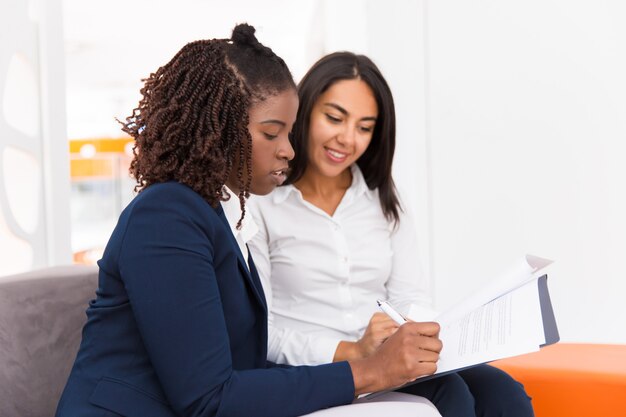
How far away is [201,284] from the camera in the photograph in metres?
0.87

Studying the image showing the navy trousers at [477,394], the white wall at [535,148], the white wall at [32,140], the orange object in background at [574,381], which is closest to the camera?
the navy trousers at [477,394]

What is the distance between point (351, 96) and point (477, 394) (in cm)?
71

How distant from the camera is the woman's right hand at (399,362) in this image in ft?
3.18

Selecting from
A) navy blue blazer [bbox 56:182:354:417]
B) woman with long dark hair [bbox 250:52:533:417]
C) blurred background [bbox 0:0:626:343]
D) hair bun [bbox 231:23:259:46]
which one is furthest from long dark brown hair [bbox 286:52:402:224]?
blurred background [bbox 0:0:626:343]

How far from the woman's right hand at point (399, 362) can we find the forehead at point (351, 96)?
0.68 m

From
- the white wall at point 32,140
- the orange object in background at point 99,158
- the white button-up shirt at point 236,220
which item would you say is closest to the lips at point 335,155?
the white button-up shirt at point 236,220

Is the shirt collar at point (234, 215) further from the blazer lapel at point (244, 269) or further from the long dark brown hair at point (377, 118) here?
the long dark brown hair at point (377, 118)

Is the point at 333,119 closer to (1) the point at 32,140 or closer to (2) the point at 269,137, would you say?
(2) the point at 269,137

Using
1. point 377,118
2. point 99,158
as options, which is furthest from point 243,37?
point 99,158

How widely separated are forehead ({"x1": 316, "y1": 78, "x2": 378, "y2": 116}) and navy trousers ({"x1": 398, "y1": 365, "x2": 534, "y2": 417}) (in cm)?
63

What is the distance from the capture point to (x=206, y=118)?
3.16 feet

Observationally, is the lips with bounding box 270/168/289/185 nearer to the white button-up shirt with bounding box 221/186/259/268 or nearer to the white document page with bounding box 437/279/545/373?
the white button-up shirt with bounding box 221/186/259/268

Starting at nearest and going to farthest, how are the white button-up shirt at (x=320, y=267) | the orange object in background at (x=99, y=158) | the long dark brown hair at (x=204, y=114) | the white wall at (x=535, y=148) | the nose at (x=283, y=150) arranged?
the long dark brown hair at (x=204, y=114) → the nose at (x=283, y=150) → the white button-up shirt at (x=320, y=267) → the white wall at (x=535, y=148) → the orange object in background at (x=99, y=158)

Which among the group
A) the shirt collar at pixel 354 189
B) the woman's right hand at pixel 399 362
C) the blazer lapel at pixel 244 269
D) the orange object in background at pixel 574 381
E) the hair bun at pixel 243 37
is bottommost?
the orange object in background at pixel 574 381
